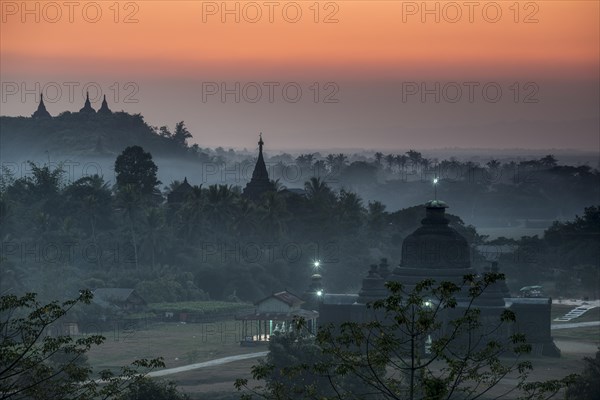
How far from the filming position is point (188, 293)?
411 ft

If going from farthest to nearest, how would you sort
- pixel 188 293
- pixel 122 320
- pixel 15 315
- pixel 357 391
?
pixel 188 293, pixel 122 320, pixel 15 315, pixel 357 391

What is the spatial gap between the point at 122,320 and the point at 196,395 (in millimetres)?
32358

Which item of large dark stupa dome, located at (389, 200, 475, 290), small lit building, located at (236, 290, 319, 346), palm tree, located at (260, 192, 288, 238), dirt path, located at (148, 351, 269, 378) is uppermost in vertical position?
palm tree, located at (260, 192, 288, 238)

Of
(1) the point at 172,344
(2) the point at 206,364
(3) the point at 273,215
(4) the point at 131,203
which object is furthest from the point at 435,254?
(4) the point at 131,203

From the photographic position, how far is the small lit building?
10275 centimetres

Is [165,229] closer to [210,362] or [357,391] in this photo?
[210,362]

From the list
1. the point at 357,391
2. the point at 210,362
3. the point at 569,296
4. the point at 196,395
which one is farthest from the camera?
the point at 569,296

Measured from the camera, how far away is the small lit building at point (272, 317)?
103 metres

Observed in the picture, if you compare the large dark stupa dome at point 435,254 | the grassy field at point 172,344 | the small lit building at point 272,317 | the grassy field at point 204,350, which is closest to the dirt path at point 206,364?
the grassy field at point 204,350

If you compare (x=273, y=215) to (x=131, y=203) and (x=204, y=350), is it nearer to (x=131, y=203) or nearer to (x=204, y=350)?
(x=131, y=203)

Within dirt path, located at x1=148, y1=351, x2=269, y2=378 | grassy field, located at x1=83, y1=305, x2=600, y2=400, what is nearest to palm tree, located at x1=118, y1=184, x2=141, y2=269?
grassy field, located at x1=83, y1=305, x2=600, y2=400

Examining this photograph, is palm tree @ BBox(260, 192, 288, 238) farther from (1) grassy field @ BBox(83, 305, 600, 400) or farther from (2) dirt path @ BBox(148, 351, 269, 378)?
(2) dirt path @ BBox(148, 351, 269, 378)

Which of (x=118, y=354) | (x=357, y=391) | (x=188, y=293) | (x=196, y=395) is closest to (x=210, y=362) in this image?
(x=118, y=354)

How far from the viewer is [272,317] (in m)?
104
